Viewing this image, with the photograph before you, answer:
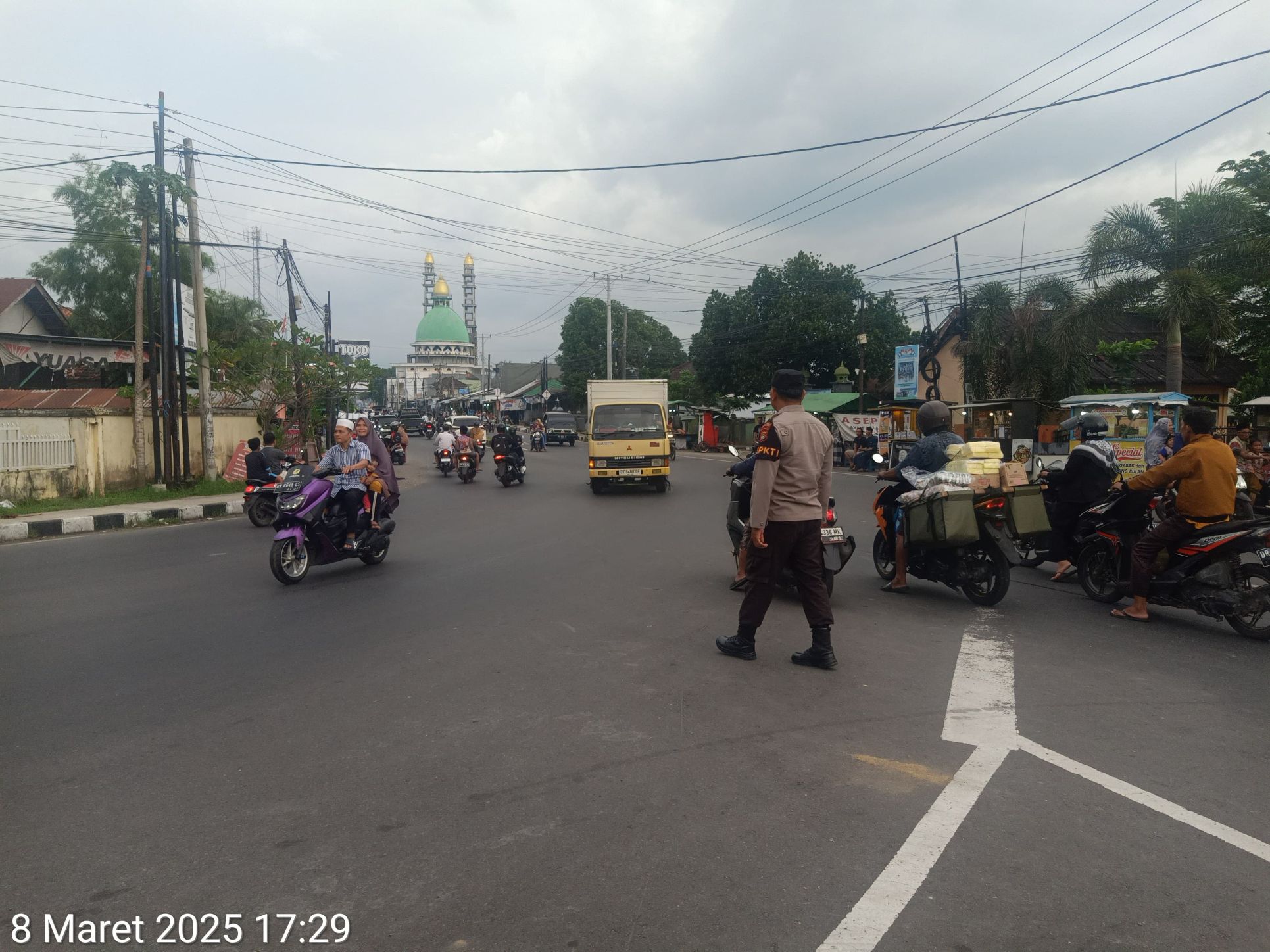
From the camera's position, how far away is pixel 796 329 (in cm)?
4041

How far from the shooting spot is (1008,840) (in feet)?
10.2

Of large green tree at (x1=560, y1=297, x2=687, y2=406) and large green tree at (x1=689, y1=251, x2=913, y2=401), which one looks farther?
large green tree at (x1=560, y1=297, x2=687, y2=406)

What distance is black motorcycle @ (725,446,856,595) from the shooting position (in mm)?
7062

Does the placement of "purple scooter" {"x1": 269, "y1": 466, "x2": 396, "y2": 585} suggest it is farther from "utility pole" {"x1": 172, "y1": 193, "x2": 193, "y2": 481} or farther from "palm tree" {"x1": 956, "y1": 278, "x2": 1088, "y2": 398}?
"palm tree" {"x1": 956, "y1": 278, "x2": 1088, "y2": 398}

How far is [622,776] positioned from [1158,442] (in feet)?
37.0

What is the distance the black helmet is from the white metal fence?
15.5 metres

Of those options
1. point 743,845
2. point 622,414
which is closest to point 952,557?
point 743,845

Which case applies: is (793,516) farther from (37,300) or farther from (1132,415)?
(37,300)

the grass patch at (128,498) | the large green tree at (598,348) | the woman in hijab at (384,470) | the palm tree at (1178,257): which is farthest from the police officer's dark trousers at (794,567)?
the large green tree at (598,348)

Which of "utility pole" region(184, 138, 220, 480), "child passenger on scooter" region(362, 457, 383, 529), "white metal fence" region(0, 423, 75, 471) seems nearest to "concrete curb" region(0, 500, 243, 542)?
"white metal fence" region(0, 423, 75, 471)

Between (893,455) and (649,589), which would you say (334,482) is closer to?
(649,589)

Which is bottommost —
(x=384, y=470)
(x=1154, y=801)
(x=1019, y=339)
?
(x=1154, y=801)

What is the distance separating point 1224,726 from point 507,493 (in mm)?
15946

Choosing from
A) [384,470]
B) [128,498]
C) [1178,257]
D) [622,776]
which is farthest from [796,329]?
[622,776]
